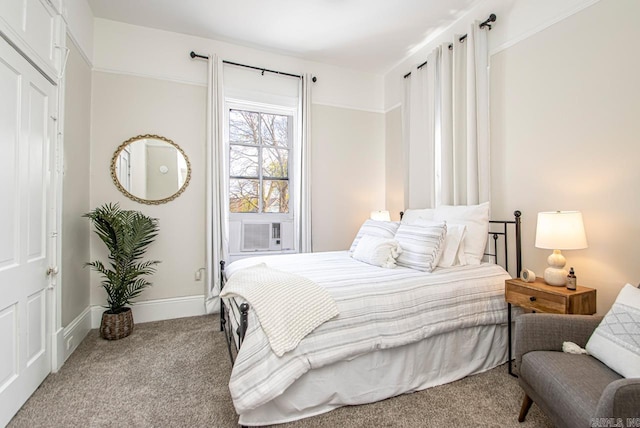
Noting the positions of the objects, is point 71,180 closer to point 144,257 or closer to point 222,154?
point 144,257

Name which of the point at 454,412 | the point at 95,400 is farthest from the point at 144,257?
the point at 454,412

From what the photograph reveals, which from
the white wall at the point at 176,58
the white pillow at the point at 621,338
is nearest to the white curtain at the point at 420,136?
the white wall at the point at 176,58

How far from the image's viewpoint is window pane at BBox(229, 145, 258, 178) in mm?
3789

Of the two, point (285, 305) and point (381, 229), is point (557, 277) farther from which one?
point (285, 305)

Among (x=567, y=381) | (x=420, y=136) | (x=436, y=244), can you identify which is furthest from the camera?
(x=420, y=136)

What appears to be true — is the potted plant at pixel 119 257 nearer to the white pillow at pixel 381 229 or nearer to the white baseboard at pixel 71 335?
the white baseboard at pixel 71 335

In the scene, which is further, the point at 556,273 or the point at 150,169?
the point at 150,169

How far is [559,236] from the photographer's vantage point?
75.6 inches

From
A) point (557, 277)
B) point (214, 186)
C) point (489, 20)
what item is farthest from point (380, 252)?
point (489, 20)

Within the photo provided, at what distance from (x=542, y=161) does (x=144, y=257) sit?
12.6ft

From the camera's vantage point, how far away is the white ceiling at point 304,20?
9.54 ft

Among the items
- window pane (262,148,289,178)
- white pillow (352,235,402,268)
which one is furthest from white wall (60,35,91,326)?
white pillow (352,235,402,268)

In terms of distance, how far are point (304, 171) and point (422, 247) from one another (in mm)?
1947

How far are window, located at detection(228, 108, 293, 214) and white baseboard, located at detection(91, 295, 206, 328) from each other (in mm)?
1144
